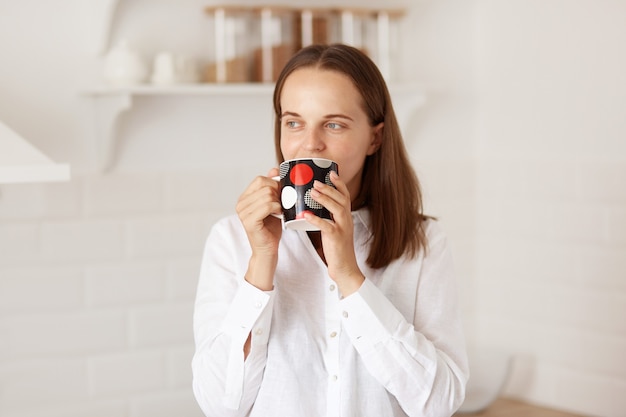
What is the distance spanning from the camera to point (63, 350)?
199 cm

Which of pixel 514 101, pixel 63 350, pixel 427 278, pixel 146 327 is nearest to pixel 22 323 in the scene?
pixel 63 350

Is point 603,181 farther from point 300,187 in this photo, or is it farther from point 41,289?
point 41,289

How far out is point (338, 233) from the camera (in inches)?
50.1

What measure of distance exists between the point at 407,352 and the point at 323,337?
5.9 inches

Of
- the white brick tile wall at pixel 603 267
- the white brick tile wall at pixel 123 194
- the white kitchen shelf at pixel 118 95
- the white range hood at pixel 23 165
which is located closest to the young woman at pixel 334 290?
the white range hood at pixel 23 165

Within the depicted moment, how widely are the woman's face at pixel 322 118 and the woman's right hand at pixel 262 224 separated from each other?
8cm

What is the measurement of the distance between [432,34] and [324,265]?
120cm

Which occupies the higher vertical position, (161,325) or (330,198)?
(330,198)

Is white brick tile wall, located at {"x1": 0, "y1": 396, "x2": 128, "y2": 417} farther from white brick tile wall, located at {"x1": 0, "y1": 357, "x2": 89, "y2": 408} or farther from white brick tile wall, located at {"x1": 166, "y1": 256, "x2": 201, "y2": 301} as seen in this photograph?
white brick tile wall, located at {"x1": 166, "y1": 256, "x2": 201, "y2": 301}

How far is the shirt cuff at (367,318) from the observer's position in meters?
1.30

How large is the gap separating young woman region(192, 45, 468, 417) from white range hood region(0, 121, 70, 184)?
0.32 m

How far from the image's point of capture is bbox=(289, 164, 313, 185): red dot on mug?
1.21 m

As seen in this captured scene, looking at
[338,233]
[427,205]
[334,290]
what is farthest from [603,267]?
[338,233]

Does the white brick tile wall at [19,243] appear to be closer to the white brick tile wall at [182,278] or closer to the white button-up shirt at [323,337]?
the white brick tile wall at [182,278]
